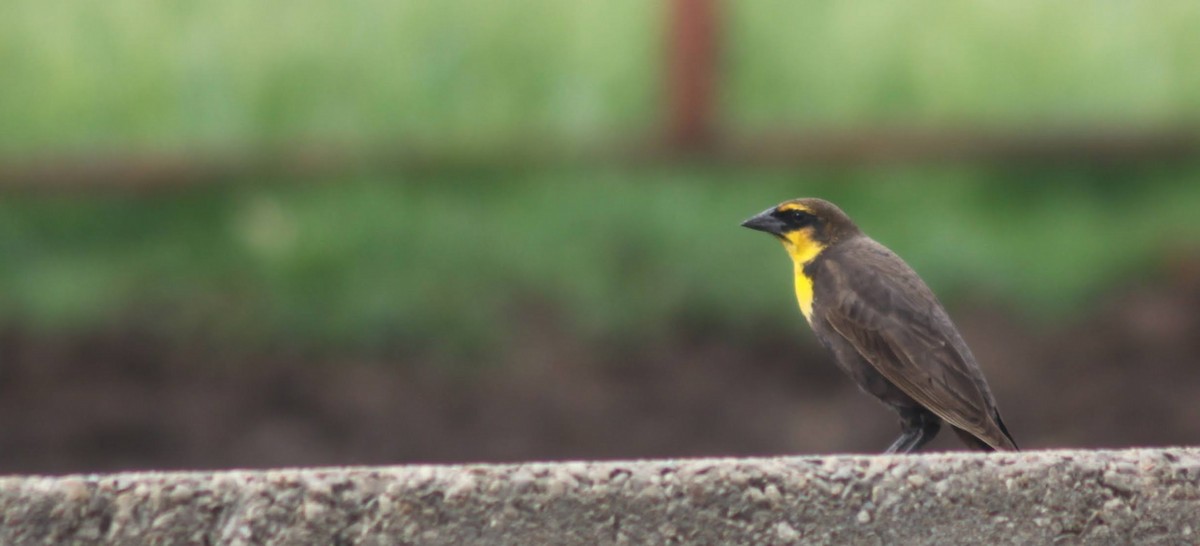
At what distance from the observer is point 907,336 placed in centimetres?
321

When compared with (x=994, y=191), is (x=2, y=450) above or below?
below

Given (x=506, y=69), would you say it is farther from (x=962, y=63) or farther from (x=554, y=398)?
(x=962, y=63)

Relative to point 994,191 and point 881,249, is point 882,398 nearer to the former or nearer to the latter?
point 881,249

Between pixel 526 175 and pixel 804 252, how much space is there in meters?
2.02

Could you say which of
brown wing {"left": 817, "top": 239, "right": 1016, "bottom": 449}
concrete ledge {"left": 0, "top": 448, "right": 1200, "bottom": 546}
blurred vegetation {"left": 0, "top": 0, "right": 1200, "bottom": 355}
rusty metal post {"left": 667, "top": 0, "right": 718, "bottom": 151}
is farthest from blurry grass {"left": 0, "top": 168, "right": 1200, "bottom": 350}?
concrete ledge {"left": 0, "top": 448, "right": 1200, "bottom": 546}

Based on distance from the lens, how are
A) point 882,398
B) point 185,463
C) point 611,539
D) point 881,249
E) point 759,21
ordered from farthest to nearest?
1. point 759,21
2. point 185,463
3. point 881,249
4. point 882,398
5. point 611,539

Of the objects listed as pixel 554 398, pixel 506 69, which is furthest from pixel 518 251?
pixel 506 69

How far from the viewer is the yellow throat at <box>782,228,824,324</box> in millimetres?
3475

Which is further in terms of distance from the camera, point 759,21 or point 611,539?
point 759,21

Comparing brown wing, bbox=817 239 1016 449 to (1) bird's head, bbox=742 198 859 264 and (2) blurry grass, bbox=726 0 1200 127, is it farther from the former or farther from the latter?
(2) blurry grass, bbox=726 0 1200 127

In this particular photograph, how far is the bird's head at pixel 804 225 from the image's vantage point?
3455 millimetres

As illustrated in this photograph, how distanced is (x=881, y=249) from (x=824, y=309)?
22cm

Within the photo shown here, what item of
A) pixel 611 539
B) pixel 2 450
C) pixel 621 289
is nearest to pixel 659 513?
pixel 611 539

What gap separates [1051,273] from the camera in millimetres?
5359
